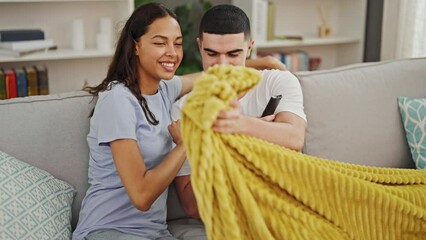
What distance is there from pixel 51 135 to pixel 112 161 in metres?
0.25

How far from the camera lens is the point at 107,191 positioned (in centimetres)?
171

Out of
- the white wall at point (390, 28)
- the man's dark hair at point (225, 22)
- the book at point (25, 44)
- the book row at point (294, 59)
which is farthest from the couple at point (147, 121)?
the white wall at point (390, 28)

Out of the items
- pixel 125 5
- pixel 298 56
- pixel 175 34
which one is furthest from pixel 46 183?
pixel 298 56

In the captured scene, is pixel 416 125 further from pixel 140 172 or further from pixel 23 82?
pixel 23 82

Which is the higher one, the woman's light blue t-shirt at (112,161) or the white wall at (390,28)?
the white wall at (390,28)

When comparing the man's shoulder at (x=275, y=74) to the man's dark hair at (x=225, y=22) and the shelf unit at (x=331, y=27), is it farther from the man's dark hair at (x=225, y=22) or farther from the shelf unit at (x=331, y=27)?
the shelf unit at (x=331, y=27)

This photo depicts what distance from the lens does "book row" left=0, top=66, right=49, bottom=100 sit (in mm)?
3146

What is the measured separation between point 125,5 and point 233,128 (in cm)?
234

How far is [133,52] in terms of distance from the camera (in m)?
1.76

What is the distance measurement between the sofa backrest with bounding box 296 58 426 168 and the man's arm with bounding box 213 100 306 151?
1.33ft

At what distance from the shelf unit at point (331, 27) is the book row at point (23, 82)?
4.79 feet

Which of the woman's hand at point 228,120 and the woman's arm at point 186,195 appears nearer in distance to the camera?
the woman's hand at point 228,120

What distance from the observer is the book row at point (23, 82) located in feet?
10.3

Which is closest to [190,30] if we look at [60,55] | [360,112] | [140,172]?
[60,55]
